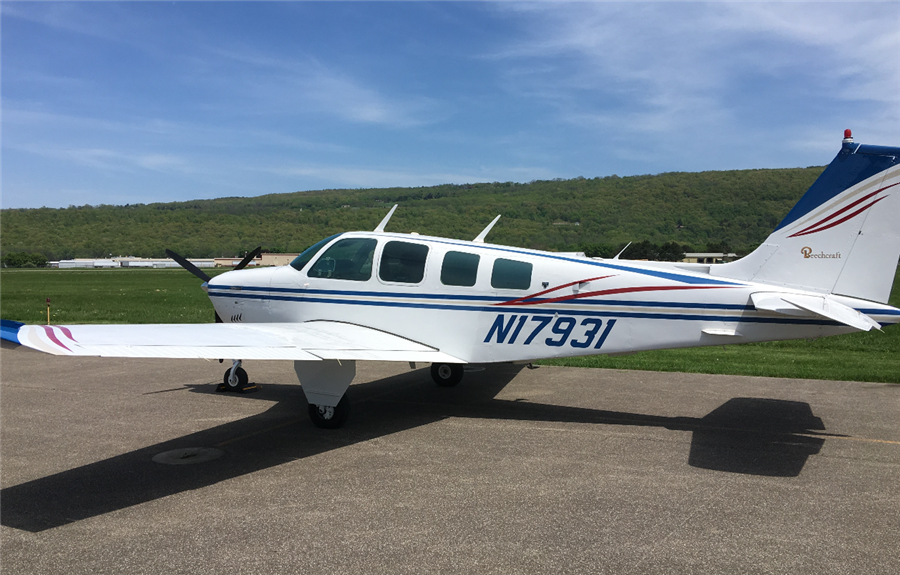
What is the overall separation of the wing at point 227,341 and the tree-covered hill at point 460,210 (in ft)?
258

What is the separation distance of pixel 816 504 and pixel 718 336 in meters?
2.24

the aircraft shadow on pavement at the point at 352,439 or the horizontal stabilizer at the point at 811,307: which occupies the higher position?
the horizontal stabilizer at the point at 811,307

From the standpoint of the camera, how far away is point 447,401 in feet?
31.1

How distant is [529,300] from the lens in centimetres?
782

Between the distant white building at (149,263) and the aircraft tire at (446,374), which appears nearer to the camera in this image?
the aircraft tire at (446,374)

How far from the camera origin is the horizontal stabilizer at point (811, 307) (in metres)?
6.35

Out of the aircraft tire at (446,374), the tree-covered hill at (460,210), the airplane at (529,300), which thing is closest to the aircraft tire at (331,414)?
the airplane at (529,300)

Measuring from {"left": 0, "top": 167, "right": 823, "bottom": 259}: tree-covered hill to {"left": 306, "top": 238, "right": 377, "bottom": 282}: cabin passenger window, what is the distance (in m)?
77.8

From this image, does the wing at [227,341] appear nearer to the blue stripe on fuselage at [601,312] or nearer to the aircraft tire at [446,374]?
the blue stripe on fuselage at [601,312]

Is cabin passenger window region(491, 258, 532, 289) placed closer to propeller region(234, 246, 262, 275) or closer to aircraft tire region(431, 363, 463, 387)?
aircraft tire region(431, 363, 463, 387)

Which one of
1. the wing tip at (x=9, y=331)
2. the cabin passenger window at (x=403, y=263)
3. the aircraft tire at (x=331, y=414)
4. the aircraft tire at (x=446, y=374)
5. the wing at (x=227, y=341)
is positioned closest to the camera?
the wing tip at (x=9, y=331)

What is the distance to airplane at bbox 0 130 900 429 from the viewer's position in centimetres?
676

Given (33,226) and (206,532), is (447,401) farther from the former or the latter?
(33,226)

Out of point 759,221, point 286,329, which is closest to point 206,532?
point 286,329
